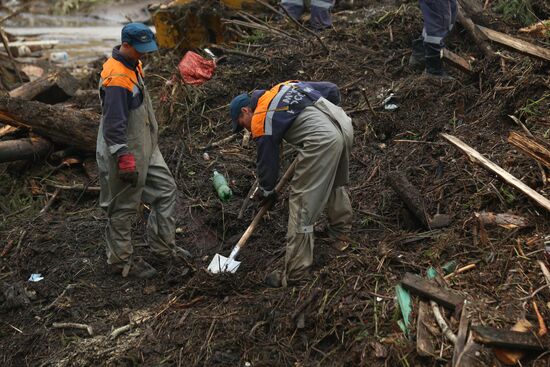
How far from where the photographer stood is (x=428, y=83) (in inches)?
285

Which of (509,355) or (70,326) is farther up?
(509,355)

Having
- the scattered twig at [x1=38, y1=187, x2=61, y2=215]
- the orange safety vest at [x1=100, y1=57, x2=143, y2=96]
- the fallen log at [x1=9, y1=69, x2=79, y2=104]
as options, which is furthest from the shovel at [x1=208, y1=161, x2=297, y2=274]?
the fallen log at [x1=9, y1=69, x2=79, y2=104]

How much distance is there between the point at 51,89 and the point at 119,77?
414 centimetres

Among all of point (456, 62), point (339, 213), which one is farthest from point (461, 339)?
point (456, 62)

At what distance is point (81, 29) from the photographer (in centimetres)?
A: 1727

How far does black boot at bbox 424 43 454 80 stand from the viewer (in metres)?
7.22

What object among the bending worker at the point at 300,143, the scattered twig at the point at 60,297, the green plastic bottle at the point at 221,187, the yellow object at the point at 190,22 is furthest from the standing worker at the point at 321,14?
the scattered twig at the point at 60,297

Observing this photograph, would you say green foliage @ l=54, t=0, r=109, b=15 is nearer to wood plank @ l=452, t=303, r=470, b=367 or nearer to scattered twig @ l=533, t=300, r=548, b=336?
wood plank @ l=452, t=303, r=470, b=367

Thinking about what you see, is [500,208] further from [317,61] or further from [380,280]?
[317,61]

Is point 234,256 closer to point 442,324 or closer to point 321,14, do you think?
point 442,324

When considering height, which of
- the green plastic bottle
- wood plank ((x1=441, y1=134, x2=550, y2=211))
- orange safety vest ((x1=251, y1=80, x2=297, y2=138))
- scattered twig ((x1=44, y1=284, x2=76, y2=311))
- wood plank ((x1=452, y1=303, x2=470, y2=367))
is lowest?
scattered twig ((x1=44, y1=284, x2=76, y2=311))

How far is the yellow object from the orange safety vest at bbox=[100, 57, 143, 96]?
4.10m

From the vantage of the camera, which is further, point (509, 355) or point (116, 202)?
point (116, 202)

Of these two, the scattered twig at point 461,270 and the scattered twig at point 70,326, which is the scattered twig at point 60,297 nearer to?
the scattered twig at point 70,326
